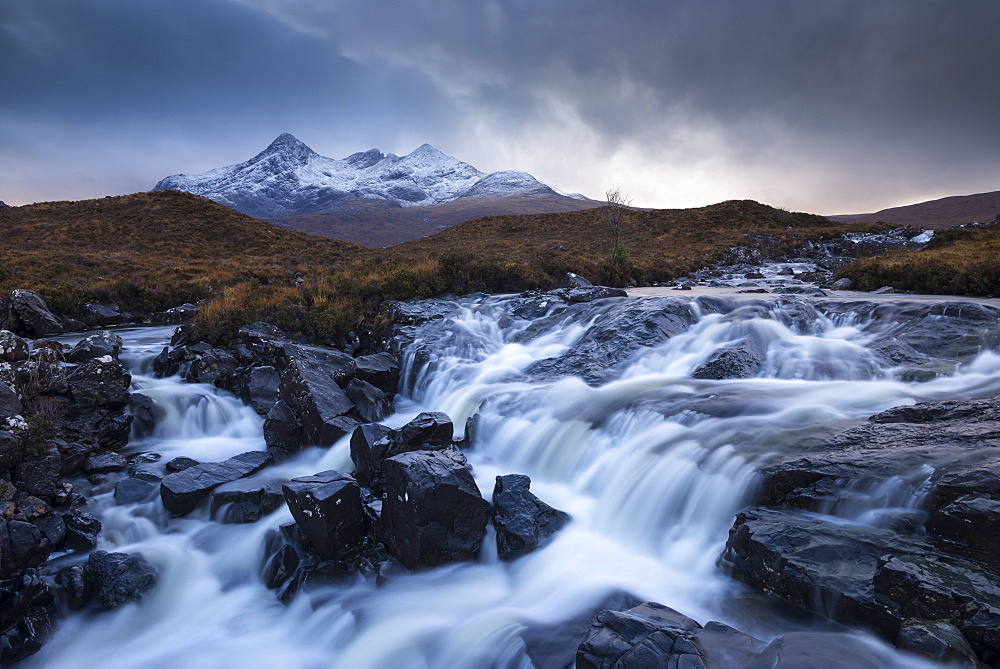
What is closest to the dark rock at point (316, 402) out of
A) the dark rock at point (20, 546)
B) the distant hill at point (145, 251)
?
the dark rock at point (20, 546)

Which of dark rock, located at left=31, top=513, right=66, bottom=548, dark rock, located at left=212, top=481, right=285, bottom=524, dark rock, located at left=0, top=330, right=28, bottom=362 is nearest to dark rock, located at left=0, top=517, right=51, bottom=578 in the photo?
dark rock, located at left=31, top=513, right=66, bottom=548

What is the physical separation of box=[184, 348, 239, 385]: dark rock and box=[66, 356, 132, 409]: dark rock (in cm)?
220

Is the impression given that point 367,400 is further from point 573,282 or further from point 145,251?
point 145,251

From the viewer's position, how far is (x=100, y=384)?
852 centimetres

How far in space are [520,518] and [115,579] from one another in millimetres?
4696

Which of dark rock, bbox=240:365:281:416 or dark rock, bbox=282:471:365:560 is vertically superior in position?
dark rock, bbox=240:365:281:416

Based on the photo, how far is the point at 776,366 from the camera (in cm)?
997

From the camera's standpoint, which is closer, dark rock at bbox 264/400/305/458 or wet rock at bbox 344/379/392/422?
dark rock at bbox 264/400/305/458

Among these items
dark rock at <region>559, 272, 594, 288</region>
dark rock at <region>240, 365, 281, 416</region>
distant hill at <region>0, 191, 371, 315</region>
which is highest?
distant hill at <region>0, 191, 371, 315</region>

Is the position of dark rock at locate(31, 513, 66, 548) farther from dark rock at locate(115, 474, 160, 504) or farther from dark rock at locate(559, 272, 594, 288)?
dark rock at locate(559, 272, 594, 288)

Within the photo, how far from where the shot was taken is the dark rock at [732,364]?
9742 mm

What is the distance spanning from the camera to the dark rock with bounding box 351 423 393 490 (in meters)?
6.88

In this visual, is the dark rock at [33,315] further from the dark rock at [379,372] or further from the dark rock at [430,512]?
the dark rock at [430,512]

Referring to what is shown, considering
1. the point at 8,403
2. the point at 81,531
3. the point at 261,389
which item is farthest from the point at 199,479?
the point at 261,389
